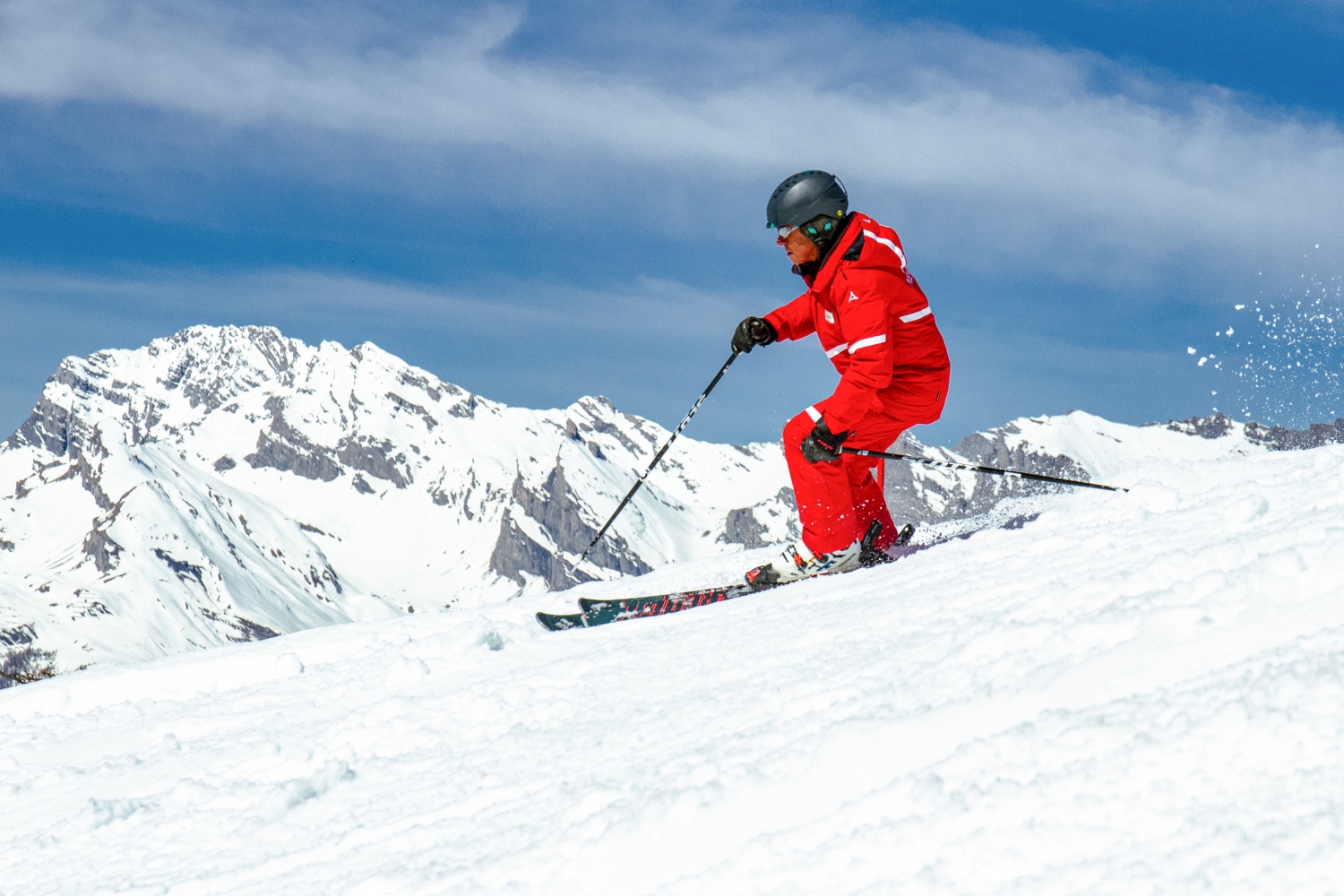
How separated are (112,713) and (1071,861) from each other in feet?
21.9

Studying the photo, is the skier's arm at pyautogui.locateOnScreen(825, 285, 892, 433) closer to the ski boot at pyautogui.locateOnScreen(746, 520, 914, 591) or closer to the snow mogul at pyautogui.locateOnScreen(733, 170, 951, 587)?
the snow mogul at pyautogui.locateOnScreen(733, 170, 951, 587)

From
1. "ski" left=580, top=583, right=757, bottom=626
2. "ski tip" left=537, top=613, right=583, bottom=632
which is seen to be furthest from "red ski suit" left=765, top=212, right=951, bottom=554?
"ski tip" left=537, top=613, right=583, bottom=632

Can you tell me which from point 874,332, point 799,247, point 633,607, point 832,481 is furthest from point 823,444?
point 633,607

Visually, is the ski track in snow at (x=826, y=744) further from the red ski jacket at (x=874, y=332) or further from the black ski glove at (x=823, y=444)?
the red ski jacket at (x=874, y=332)

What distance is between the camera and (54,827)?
4922 mm

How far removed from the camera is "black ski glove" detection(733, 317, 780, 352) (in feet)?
28.2

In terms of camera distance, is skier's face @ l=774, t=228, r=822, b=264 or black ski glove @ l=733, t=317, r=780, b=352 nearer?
skier's face @ l=774, t=228, r=822, b=264

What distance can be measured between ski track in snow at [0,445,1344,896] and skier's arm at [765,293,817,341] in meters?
2.52

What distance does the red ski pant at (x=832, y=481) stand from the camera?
24.6ft

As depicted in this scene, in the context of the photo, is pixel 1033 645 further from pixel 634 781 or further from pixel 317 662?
pixel 317 662

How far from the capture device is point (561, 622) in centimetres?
729

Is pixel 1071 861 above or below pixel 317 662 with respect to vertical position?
below

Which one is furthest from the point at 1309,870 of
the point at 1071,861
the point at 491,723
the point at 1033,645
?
the point at 491,723

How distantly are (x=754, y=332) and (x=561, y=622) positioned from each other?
2.97 metres
